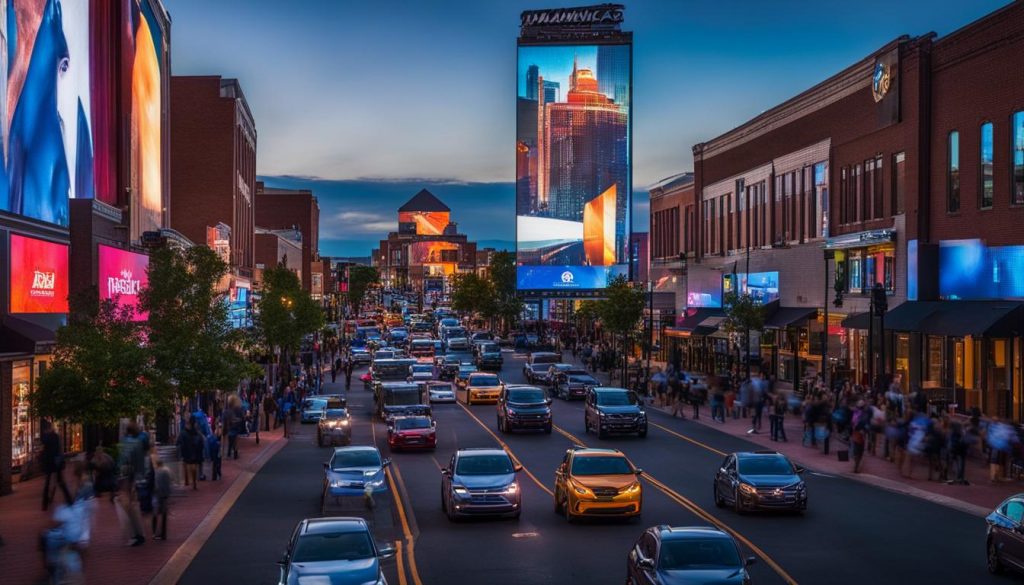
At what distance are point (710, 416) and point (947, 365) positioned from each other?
35.1ft

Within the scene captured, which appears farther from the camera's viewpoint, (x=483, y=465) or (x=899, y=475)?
(x=899, y=475)

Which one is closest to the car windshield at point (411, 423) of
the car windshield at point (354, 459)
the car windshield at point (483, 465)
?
the car windshield at point (354, 459)

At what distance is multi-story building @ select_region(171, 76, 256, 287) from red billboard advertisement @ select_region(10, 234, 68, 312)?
46663 mm

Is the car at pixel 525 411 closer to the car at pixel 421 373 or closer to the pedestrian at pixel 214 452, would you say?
the pedestrian at pixel 214 452

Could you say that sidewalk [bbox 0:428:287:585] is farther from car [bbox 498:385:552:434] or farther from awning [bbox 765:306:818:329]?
awning [bbox 765:306:818:329]

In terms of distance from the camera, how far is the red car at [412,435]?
37562 mm

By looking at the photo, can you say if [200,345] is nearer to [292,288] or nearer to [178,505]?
[178,505]

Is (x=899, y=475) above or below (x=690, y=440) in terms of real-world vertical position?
above

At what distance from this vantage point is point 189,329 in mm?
32562

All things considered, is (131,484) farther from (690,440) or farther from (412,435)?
(690,440)

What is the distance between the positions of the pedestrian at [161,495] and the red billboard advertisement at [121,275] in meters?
12.4

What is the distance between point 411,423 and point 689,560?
23959mm

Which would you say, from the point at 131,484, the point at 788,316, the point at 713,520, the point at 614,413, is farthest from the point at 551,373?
the point at 131,484

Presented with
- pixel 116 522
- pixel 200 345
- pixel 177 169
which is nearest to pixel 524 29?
pixel 177 169
